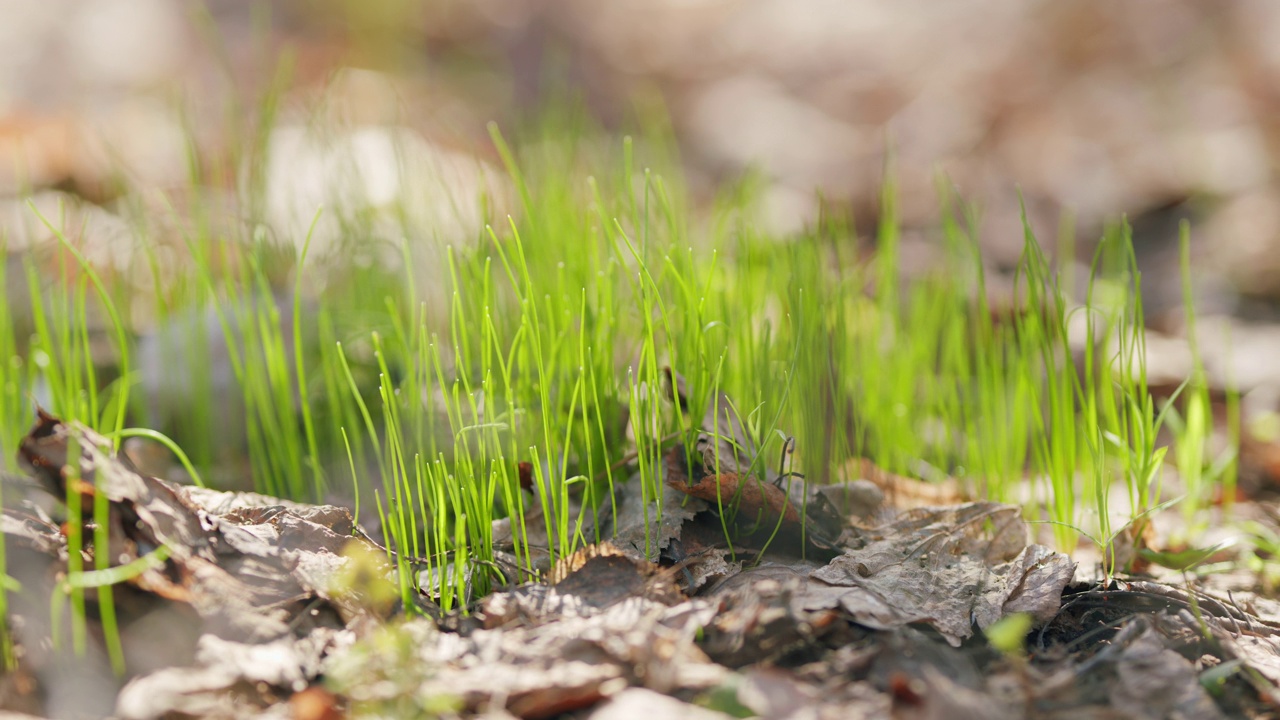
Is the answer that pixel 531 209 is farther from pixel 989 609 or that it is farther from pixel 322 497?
pixel 989 609

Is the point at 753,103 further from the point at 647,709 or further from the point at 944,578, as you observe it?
the point at 647,709

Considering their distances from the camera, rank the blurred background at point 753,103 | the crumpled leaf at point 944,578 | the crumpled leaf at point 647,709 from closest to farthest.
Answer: the crumpled leaf at point 647,709
the crumpled leaf at point 944,578
the blurred background at point 753,103

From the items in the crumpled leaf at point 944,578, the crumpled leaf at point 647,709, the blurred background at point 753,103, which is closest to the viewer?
the crumpled leaf at point 647,709

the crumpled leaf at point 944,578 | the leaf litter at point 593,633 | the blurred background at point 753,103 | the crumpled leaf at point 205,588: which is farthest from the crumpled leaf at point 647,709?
the blurred background at point 753,103

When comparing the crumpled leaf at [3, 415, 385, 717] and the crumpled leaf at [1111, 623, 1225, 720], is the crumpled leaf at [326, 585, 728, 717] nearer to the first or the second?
the crumpled leaf at [3, 415, 385, 717]

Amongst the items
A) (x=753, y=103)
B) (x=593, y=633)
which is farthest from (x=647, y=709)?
(x=753, y=103)

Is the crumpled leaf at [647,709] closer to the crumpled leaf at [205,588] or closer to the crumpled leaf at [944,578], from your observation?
the crumpled leaf at [944,578]
